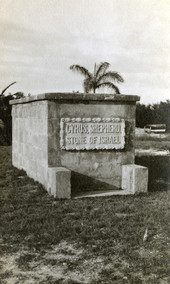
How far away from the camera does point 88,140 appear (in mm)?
6789

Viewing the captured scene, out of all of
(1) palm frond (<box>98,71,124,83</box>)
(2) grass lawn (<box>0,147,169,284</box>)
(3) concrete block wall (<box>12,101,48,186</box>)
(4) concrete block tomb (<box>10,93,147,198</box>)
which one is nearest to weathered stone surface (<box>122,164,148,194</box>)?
(4) concrete block tomb (<box>10,93,147,198</box>)

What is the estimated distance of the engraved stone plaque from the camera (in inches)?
262

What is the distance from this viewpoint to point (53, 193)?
620cm

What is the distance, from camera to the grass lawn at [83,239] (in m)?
3.44

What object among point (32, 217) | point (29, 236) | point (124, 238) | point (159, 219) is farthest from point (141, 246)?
point (32, 217)

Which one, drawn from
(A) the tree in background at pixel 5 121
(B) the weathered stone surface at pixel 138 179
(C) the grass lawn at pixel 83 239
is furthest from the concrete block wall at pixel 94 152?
(A) the tree in background at pixel 5 121

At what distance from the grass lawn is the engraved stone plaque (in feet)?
A: 3.52

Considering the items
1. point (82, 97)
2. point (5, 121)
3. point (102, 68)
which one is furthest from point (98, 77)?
point (82, 97)

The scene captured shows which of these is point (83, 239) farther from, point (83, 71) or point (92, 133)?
point (83, 71)

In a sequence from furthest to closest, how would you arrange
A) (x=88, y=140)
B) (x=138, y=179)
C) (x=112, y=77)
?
1. (x=112, y=77)
2. (x=88, y=140)
3. (x=138, y=179)

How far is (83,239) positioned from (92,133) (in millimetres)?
2865

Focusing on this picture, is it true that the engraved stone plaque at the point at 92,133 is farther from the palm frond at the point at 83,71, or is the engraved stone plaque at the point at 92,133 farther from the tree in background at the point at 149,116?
the tree in background at the point at 149,116

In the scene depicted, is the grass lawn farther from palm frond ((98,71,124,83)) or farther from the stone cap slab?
palm frond ((98,71,124,83))

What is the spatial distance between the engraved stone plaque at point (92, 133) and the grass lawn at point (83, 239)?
1.07 meters
